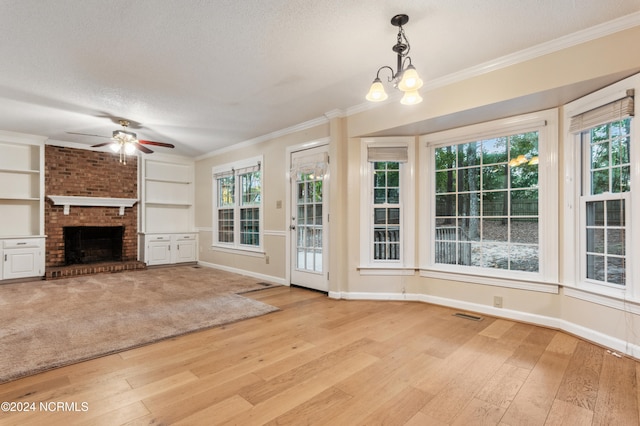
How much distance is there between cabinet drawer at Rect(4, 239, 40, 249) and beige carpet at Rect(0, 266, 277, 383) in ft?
2.16

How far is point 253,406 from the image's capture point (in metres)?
1.92

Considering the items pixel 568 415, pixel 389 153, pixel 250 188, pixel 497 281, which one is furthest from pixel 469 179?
pixel 250 188

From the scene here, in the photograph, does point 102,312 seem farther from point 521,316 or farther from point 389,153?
point 521,316

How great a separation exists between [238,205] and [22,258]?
12.0 feet

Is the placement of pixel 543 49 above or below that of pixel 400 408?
above

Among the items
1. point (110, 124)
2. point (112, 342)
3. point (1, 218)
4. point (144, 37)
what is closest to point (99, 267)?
point (1, 218)

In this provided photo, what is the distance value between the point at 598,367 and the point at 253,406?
2470 mm

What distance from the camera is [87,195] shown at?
653 centimetres

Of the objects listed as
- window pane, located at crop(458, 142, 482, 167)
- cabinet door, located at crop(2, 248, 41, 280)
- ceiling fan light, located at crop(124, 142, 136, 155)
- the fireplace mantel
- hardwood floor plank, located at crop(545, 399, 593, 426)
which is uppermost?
ceiling fan light, located at crop(124, 142, 136, 155)

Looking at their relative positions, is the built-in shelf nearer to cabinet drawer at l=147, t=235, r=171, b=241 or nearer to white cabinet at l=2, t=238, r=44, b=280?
white cabinet at l=2, t=238, r=44, b=280

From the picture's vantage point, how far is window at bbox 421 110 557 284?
331 cm

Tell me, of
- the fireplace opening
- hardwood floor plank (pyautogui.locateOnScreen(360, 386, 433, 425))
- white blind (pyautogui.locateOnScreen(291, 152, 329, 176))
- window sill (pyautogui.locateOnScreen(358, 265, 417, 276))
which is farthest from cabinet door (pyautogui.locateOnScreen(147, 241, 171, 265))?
hardwood floor plank (pyautogui.locateOnScreen(360, 386, 433, 425))

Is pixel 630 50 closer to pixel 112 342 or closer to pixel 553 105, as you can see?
pixel 553 105

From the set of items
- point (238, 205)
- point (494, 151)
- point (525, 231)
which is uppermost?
point (494, 151)
